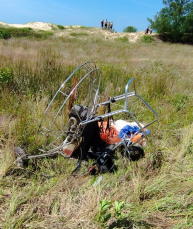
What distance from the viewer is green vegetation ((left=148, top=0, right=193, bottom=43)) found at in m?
32.3

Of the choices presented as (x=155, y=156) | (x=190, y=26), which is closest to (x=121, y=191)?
(x=155, y=156)

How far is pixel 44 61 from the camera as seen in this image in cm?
515

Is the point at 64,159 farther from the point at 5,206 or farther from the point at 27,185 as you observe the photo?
the point at 5,206

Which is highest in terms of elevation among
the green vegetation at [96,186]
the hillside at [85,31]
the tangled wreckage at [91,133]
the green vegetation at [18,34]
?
the hillside at [85,31]

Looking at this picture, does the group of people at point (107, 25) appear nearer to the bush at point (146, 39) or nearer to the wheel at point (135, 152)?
the bush at point (146, 39)

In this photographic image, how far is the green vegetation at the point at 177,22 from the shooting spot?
32312 mm

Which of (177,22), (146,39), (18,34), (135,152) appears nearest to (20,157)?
(135,152)

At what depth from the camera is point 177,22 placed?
108 feet

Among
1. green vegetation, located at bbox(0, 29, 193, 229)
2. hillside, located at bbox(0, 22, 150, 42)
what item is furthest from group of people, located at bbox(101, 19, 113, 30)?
green vegetation, located at bbox(0, 29, 193, 229)

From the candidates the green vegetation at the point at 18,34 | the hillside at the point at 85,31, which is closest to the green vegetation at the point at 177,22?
the hillside at the point at 85,31

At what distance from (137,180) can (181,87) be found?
4.14 meters

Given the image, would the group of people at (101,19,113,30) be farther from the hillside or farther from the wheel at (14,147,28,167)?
the wheel at (14,147,28,167)

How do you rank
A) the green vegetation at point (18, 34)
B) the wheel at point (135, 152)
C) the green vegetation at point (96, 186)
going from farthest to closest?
the green vegetation at point (18, 34)
the wheel at point (135, 152)
the green vegetation at point (96, 186)

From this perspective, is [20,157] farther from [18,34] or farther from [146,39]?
[146,39]
